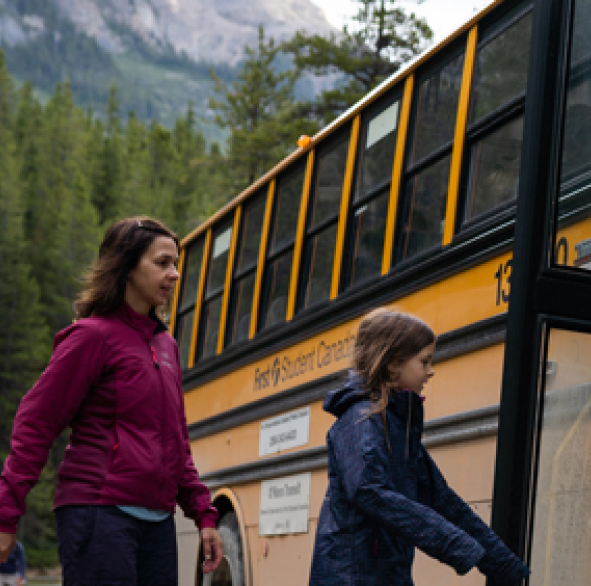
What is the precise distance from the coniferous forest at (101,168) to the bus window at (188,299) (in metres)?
0.84

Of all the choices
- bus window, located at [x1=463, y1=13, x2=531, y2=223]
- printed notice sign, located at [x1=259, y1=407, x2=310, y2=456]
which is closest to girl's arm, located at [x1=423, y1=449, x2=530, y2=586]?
bus window, located at [x1=463, y1=13, x2=531, y2=223]

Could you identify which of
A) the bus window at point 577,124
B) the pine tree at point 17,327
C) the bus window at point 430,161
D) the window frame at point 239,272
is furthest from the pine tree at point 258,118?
the bus window at point 577,124

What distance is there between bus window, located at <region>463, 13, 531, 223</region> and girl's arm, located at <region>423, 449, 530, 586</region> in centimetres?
144

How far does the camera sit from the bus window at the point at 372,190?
5.08 m

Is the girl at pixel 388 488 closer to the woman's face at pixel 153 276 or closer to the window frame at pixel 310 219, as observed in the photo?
the woman's face at pixel 153 276

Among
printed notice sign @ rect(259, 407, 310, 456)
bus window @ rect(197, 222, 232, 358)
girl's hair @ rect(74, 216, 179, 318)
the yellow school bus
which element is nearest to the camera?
girl's hair @ rect(74, 216, 179, 318)

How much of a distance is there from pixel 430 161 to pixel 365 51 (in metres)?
26.3

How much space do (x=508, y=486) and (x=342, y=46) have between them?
92.6 ft

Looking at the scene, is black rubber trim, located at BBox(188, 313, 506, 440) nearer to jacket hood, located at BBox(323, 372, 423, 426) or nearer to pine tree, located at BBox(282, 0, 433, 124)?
jacket hood, located at BBox(323, 372, 423, 426)

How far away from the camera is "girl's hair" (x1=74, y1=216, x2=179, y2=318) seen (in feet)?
10.1

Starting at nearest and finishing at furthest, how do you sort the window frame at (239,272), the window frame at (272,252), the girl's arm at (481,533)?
Answer: the girl's arm at (481,533) < the window frame at (272,252) < the window frame at (239,272)

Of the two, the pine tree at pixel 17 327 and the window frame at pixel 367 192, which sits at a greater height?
the pine tree at pixel 17 327

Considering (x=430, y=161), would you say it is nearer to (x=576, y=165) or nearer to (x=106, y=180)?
(x=576, y=165)

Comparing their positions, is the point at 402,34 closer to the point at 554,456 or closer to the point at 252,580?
the point at 252,580
